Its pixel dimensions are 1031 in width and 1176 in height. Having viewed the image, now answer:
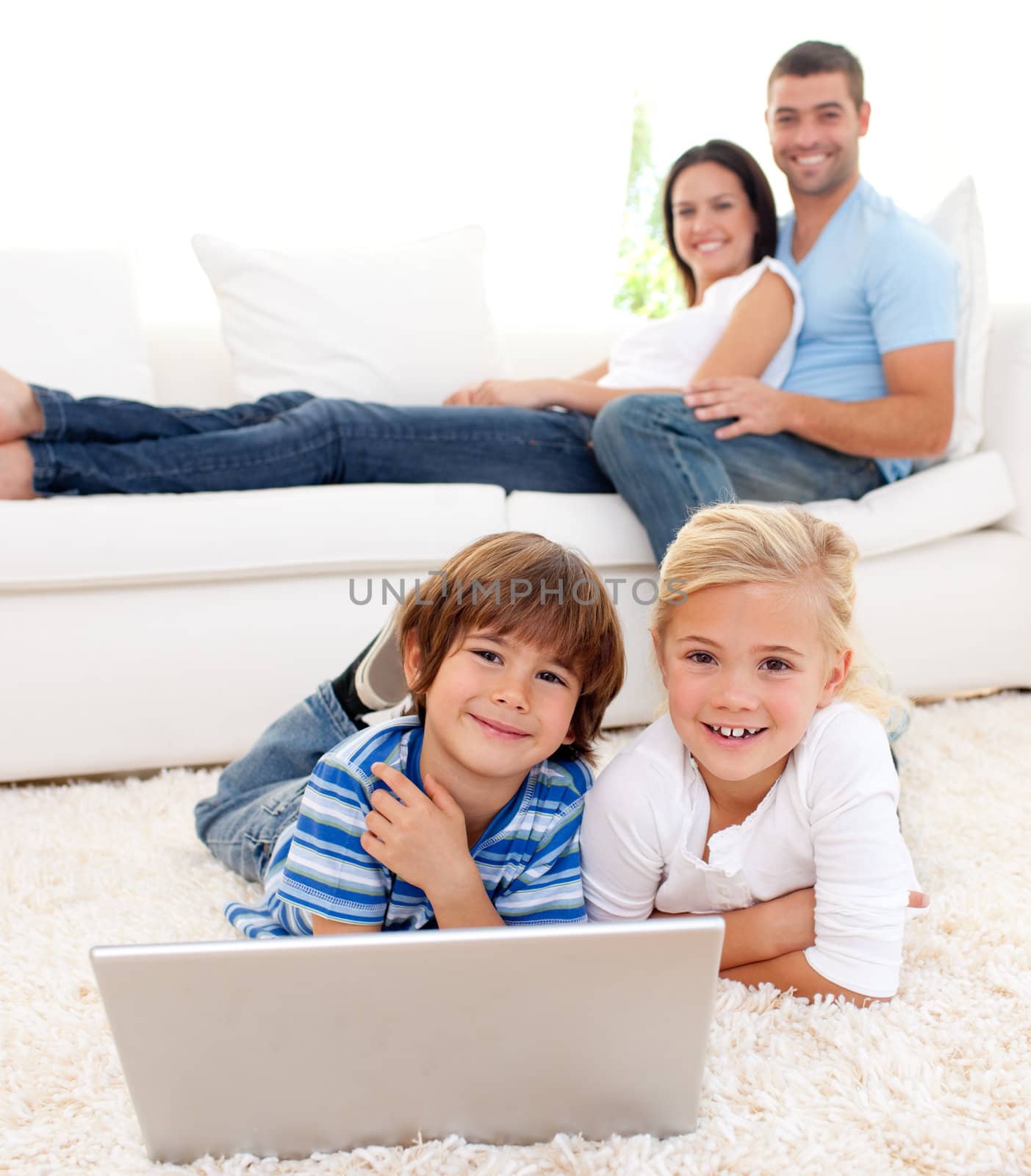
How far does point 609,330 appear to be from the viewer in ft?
7.97

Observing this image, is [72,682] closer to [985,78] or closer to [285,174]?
[285,174]

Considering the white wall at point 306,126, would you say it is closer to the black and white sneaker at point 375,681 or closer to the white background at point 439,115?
the white background at point 439,115

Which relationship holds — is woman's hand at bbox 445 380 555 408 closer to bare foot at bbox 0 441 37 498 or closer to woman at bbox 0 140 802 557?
woman at bbox 0 140 802 557

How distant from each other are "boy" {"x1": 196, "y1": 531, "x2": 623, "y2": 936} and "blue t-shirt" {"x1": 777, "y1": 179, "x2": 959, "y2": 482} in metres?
1.03

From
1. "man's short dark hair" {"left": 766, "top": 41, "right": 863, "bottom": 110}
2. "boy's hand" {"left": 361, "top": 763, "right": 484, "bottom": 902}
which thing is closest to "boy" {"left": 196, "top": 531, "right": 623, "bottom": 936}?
"boy's hand" {"left": 361, "top": 763, "right": 484, "bottom": 902}

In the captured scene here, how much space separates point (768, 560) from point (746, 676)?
105 mm

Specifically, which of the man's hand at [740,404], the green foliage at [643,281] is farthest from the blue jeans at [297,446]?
the green foliage at [643,281]

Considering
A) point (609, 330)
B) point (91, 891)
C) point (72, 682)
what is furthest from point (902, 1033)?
point (609, 330)

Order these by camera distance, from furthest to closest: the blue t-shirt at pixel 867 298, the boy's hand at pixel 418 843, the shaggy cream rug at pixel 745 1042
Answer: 1. the blue t-shirt at pixel 867 298
2. the boy's hand at pixel 418 843
3. the shaggy cream rug at pixel 745 1042

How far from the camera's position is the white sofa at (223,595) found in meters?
1.50

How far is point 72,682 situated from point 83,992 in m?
0.66

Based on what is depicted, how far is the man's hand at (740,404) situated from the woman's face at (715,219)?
1.33 feet

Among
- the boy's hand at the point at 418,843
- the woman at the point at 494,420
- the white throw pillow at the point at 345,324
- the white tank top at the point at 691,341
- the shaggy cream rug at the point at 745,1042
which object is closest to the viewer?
the shaggy cream rug at the point at 745,1042

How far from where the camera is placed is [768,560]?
0.93 meters
